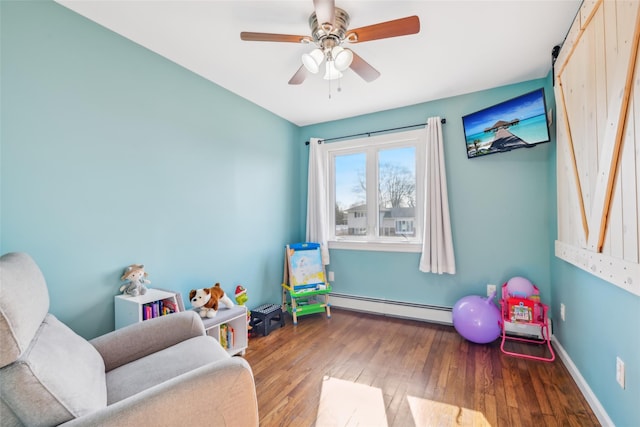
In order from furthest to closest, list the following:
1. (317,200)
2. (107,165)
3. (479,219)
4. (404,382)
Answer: (317,200) < (479,219) < (404,382) < (107,165)

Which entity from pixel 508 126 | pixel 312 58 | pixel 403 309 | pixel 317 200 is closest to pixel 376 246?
pixel 403 309

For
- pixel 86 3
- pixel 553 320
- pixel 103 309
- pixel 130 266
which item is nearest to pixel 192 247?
pixel 130 266

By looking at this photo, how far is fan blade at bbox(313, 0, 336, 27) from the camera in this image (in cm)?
146

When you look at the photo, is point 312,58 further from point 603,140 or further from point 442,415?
point 442,415

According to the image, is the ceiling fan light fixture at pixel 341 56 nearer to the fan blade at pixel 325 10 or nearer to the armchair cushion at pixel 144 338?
the fan blade at pixel 325 10

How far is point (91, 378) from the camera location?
3.76 feet

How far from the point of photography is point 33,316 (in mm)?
1033

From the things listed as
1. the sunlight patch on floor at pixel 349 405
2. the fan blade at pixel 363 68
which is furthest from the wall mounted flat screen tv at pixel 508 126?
the sunlight patch on floor at pixel 349 405

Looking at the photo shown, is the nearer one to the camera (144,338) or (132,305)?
(144,338)

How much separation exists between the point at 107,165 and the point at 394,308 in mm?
3111

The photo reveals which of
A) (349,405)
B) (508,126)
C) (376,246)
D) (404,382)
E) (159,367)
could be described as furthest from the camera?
(376,246)

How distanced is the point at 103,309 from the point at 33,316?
97 cm

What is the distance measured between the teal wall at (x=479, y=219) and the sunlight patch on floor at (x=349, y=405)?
1548 millimetres

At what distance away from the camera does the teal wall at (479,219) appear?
9.00ft
